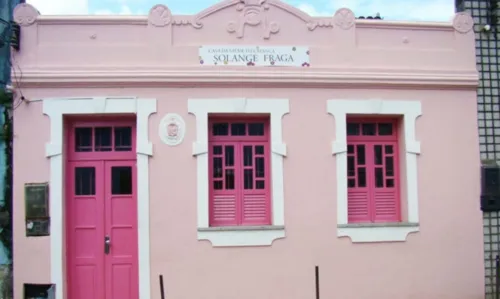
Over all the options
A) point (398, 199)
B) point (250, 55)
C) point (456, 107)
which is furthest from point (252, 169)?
point (456, 107)

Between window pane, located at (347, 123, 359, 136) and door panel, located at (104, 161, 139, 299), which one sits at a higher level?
window pane, located at (347, 123, 359, 136)

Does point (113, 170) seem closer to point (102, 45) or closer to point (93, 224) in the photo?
point (93, 224)

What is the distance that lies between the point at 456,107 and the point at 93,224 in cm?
579

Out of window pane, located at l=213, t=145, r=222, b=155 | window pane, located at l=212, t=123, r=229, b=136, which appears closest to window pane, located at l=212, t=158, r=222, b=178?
window pane, located at l=213, t=145, r=222, b=155

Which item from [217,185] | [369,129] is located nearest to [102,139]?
[217,185]

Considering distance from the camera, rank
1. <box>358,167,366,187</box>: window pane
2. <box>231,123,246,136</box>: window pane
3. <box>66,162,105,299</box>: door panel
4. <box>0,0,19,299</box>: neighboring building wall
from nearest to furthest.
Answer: <box>0,0,19,299</box>: neighboring building wall, <box>66,162,105,299</box>: door panel, <box>231,123,246,136</box>: window pane, <box>358,167,366,187</box>: window pane

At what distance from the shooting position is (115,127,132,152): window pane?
7.02 m

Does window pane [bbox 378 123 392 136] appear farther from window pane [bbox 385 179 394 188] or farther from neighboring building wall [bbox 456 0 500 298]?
neighboring building wall [bbox 456 0 500 298]

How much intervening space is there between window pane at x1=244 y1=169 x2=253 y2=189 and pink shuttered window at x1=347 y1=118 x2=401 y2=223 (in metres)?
1.50

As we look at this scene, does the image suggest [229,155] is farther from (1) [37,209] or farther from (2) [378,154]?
(1) [37,209]

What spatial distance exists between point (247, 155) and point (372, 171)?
1.96 metres

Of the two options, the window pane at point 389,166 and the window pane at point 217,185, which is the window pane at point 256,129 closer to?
the window pane at point 217,185

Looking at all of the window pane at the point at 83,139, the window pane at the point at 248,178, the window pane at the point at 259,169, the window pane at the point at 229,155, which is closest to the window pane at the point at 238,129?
the window pane at the point at 229,155

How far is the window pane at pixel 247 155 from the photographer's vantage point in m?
7.07
